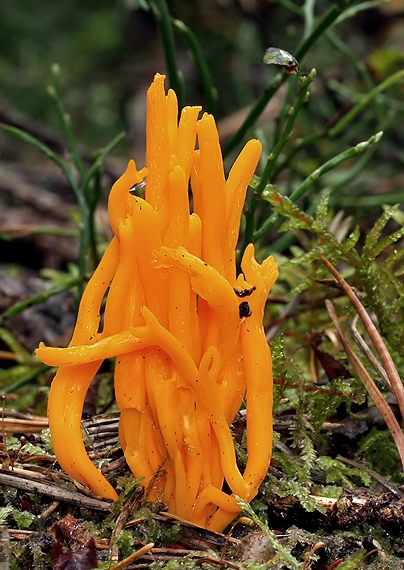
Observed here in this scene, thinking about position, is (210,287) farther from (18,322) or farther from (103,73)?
(103,73)

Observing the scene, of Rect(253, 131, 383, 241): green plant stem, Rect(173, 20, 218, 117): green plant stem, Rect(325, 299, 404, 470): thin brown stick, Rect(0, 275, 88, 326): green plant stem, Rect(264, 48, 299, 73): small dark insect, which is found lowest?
Rect(325, 299, 404, 470): thin brown stick

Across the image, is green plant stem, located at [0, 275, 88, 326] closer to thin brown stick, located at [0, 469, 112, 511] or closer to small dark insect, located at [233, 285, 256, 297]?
thin brown stick, located at [0, 469, 112, 511]

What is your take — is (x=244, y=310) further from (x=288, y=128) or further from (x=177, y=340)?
(x=288, y=128)

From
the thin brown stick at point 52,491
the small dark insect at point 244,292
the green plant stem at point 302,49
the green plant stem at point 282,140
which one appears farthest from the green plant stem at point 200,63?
the thin brown stick at point 52,491

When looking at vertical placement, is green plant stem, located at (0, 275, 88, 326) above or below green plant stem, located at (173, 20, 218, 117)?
below

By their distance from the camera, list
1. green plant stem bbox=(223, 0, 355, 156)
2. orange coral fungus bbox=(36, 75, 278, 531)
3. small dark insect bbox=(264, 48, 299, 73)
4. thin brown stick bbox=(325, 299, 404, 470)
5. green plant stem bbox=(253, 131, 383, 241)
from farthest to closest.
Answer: green plant stem bbox=(223, 0, 355, 156) → green plant stem bbox=(253, 131, 383, 241) → thin brown stick bbox=(325, 299, 404, 470) → small dark insect bbox=(264, 48, 299, 73) → orange coral fungus bbox=(36, 75, 278, 531)

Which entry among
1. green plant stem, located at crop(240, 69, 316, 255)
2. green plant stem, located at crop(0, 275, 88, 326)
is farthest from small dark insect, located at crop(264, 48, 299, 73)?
green plant stem, located at crop(0, 275, 88, 326)

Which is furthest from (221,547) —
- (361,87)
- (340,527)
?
(361,87)

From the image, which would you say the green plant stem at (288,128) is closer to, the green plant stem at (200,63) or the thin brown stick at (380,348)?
the thin brown stick at (380,348)

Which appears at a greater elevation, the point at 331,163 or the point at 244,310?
the point at 331,163

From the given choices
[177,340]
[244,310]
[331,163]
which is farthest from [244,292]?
[331,163]
